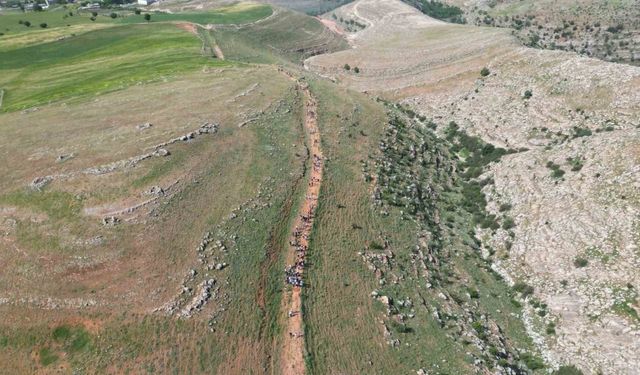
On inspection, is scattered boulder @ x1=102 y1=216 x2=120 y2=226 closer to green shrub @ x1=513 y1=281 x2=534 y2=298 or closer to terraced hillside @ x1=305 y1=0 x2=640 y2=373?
terraced hillside @ x1=305 y1=0 x2=640 y2=373

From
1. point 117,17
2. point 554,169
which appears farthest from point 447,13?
point 554,169

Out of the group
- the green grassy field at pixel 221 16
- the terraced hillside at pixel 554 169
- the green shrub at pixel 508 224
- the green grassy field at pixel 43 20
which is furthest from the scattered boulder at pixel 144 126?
the green grassy field at pixel 221 16

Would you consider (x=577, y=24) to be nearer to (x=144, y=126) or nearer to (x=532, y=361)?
(x=532, y=361)

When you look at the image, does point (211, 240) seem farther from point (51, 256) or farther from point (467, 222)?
point (467, 222)

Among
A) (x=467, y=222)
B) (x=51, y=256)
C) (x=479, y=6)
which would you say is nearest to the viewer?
(x=51, y=256)

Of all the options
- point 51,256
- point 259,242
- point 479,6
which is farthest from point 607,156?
point 479,6

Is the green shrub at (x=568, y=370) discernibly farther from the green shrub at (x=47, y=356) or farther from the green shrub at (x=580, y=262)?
the green shrub at (x=47, y=356)

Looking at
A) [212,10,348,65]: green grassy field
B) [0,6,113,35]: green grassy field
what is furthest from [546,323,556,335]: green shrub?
[0,6,113,35]: green grassy field
